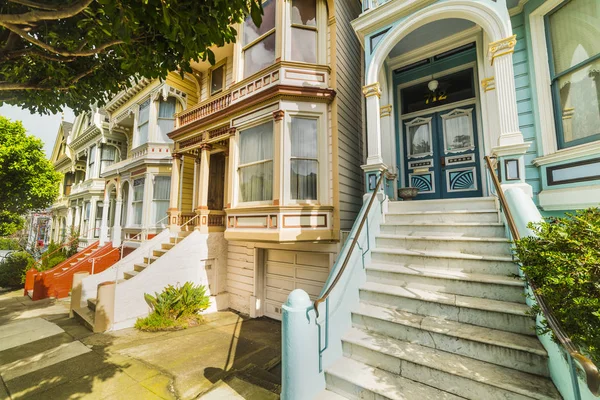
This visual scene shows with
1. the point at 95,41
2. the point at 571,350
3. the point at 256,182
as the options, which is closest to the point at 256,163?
the point at 256,182

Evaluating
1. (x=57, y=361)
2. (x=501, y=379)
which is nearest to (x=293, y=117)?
(x=501, y=379)

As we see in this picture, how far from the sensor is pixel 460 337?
2.63 meters

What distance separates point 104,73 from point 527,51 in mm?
7755

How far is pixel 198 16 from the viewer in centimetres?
298

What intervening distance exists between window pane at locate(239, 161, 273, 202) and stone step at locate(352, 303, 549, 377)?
3.91m

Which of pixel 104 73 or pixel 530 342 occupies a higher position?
pixel 104 73

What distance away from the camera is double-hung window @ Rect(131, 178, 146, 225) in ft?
38.1

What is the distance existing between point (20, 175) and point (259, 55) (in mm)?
10766

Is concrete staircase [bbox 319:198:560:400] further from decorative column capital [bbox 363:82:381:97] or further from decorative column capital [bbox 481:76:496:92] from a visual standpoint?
decorative column capital [bbox 481:76:496:92]

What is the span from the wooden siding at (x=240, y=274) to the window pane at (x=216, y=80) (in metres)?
5.94

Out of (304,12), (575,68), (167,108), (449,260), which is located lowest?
(449,260)

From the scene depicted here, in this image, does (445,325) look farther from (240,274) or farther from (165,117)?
(165,117)

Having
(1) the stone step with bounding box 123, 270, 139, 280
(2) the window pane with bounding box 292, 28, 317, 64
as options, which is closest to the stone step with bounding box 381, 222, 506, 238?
(2) the window pane with bounding box 292, 28, 317, 64

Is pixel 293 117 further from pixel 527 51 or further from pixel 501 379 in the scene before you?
pixel 501 379
